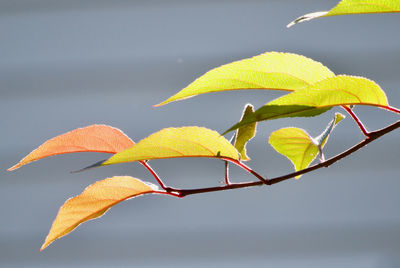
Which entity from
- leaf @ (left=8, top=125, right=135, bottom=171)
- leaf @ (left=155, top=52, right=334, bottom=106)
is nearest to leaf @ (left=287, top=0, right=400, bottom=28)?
leaf @ (left=155, top=52, right=334, bottom=106)

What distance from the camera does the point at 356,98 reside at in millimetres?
269

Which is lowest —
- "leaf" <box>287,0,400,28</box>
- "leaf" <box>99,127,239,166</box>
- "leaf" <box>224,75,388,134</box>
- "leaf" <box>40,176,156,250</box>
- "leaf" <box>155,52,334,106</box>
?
"leaf" <box>40,176,156,250</box>

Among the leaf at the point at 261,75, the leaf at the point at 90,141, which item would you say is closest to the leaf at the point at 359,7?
the leaf at the point at 261,75

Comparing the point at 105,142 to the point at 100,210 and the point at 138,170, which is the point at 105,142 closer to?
the point at 100,210

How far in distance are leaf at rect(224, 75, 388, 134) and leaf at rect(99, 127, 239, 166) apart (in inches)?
1.9

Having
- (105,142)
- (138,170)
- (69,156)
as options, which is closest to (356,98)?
(105,142)

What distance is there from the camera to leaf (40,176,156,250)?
0.33m

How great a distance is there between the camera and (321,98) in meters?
0.25

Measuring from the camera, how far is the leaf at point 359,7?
0.25 meters

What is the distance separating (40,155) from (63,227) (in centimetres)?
5

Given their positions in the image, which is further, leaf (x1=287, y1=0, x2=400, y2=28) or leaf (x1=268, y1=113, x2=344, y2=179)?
leaf (x1=268, y1=113, x2=344, y2=179)

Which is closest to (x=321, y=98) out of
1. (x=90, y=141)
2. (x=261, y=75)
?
(x=261, y=75)

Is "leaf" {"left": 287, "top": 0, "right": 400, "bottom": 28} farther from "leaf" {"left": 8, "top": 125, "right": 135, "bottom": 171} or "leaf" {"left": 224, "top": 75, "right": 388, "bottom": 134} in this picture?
"leaf" {"left": 8, "top": 125, "right": 135, "bottom": 171}

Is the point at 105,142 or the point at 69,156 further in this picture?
the point at 69,156
